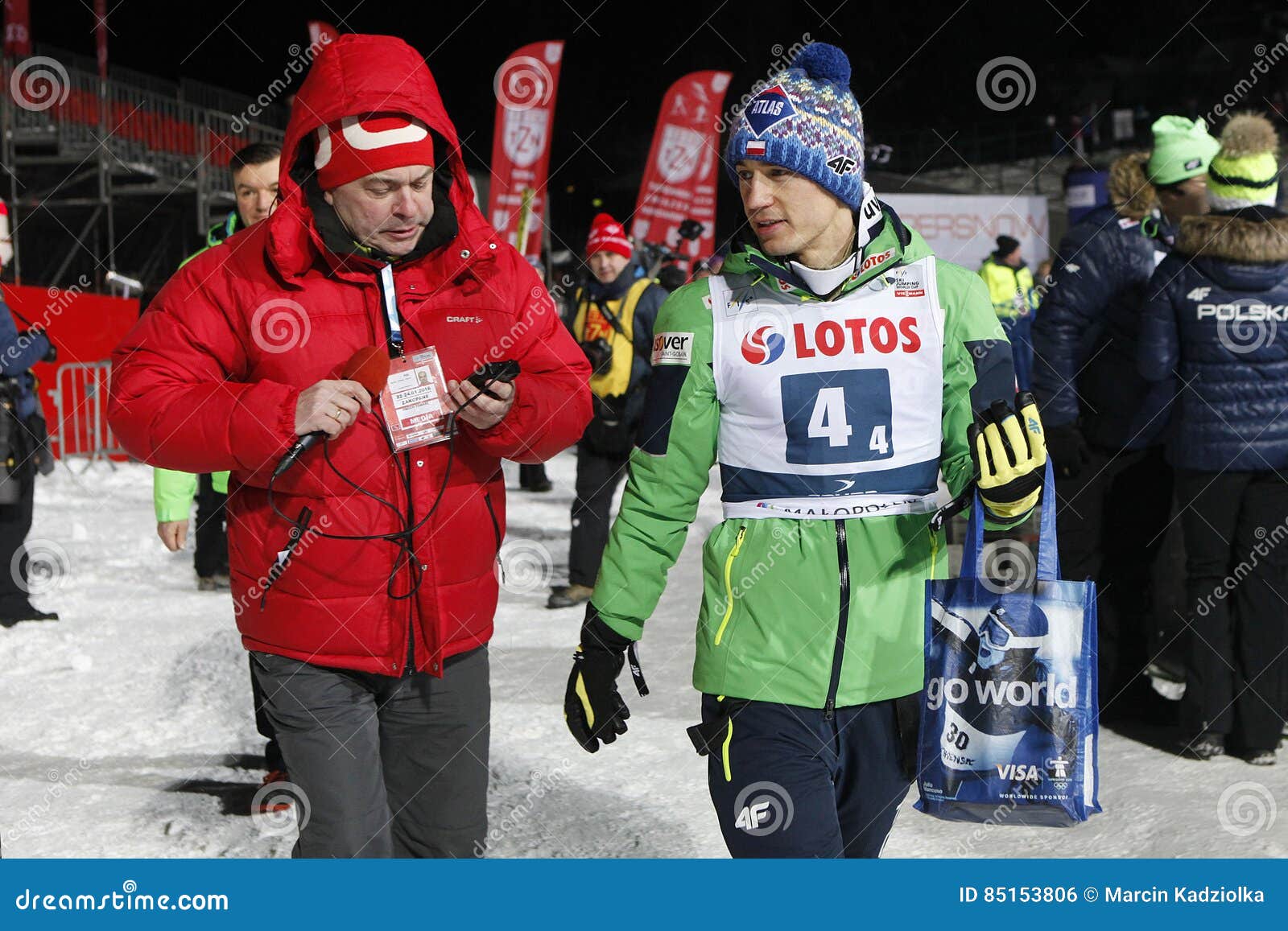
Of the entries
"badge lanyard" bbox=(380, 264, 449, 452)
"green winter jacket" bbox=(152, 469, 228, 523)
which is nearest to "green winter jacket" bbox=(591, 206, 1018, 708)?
"badge lanyard" bbox=(380, 264, 449, 452)

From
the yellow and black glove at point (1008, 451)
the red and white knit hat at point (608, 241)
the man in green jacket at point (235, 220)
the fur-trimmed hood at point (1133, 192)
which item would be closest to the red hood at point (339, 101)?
the man in green jacket at point (235, 220)

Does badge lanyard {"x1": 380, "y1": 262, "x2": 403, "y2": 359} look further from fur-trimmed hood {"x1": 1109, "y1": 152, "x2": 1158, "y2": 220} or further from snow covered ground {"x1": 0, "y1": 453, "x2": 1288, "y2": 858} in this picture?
fur-trimmed hood {"x1": 1109, "y1": 152, "x2": 1158, "y2": 220}

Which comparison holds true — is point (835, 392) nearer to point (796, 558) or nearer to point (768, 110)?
point (796, 558)

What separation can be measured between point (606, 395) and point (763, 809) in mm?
5373

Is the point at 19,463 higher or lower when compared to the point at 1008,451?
lower

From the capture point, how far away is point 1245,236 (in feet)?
15.8

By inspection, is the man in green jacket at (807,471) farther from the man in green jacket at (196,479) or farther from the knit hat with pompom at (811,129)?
the man in green jacket at (196,479)

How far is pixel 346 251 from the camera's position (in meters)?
2.73

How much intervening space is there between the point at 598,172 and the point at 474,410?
27.7 m

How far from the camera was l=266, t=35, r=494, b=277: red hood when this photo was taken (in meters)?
2.68

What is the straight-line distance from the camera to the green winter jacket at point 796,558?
262cm

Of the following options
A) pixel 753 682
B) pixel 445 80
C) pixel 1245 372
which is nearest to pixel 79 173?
pixel 445 80

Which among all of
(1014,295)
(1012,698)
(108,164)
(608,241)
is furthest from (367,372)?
(108,164)

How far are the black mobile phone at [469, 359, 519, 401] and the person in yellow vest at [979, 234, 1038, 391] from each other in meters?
10.1
